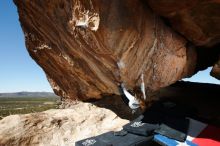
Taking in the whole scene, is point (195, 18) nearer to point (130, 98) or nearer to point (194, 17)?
point (194, 17)

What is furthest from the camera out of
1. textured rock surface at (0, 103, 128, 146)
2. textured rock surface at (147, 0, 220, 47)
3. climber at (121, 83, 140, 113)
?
textured rock surface at (0, 103, 128, 146)

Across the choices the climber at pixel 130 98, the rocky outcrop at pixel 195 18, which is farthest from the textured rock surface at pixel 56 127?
the rocky outcrop at pixel 195 18

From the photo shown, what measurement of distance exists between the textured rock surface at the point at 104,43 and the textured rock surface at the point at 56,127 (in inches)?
61.5

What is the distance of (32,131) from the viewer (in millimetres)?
6719

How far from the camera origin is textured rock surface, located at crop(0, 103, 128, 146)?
21.2 ft

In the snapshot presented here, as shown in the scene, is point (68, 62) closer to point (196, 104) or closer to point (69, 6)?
point (69, 6)

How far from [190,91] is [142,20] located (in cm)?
295

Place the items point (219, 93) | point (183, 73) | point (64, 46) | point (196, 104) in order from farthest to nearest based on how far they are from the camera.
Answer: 1. point (219, 93)
2. point (196, 104)
3. point (183, 73)
4. point (64, 46)

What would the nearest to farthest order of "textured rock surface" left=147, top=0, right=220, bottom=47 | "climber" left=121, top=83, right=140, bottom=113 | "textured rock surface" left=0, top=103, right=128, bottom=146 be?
"textured rock surface" left=147, top=0, right=220, bottom=47 → "climber" left=121, top=83, right=140, bottom=113 → "textured rock surface" left=0, top=103, right=128, bottom=146

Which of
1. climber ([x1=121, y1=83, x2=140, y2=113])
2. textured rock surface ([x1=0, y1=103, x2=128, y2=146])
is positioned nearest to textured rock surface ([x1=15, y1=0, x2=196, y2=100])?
climber ([x1=121, y1=83, x2=140, y2=113])

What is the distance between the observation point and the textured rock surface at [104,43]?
397cm

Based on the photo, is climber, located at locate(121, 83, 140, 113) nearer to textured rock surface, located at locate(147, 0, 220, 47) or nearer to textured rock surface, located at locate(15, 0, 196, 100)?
textured rock surface, located at locate(15, 0, 196, 100)

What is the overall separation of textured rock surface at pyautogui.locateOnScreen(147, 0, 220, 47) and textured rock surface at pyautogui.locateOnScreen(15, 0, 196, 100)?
0.16 m

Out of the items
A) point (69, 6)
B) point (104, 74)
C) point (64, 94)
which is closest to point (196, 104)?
point (104, 74)
